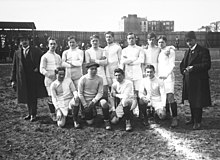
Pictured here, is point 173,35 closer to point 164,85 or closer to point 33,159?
point 164,85

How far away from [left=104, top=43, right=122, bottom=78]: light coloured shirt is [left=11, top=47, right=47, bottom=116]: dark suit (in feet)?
5.21

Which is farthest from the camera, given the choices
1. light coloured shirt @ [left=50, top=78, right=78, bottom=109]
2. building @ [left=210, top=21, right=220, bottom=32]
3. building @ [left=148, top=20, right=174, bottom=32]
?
building @ [left=210, top=21, right=220, bottom=32]

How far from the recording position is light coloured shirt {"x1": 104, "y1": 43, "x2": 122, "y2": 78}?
599 cm

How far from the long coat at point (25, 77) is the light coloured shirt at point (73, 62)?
0.65 meters

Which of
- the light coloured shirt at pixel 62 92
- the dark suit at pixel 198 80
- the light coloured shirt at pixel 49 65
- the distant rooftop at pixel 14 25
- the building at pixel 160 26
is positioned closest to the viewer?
the dark suit at pixel 198 80

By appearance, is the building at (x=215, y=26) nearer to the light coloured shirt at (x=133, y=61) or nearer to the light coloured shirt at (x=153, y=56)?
the light coloured shirt at (x=153, y=56)

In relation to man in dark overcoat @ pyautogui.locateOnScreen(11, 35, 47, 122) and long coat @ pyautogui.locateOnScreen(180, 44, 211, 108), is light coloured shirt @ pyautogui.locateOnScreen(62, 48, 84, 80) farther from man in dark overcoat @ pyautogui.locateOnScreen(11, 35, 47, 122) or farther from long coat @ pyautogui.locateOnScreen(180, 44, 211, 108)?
long coat @ pyautogui.locateOnScreen(180, 44, 211, 108)

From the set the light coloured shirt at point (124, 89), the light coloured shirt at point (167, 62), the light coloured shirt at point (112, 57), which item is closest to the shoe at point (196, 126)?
the light coloured shirt at point (167, 62)

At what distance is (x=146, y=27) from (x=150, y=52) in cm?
4032

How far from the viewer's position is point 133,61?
227 inches

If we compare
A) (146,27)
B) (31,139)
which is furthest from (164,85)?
(146,27)

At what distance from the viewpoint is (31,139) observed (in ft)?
15.7

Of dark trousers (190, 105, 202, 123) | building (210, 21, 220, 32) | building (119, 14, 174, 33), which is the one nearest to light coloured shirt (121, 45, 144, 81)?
dark trousers (190, 105, 202, 123)

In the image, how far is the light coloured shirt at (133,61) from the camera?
5766mm
